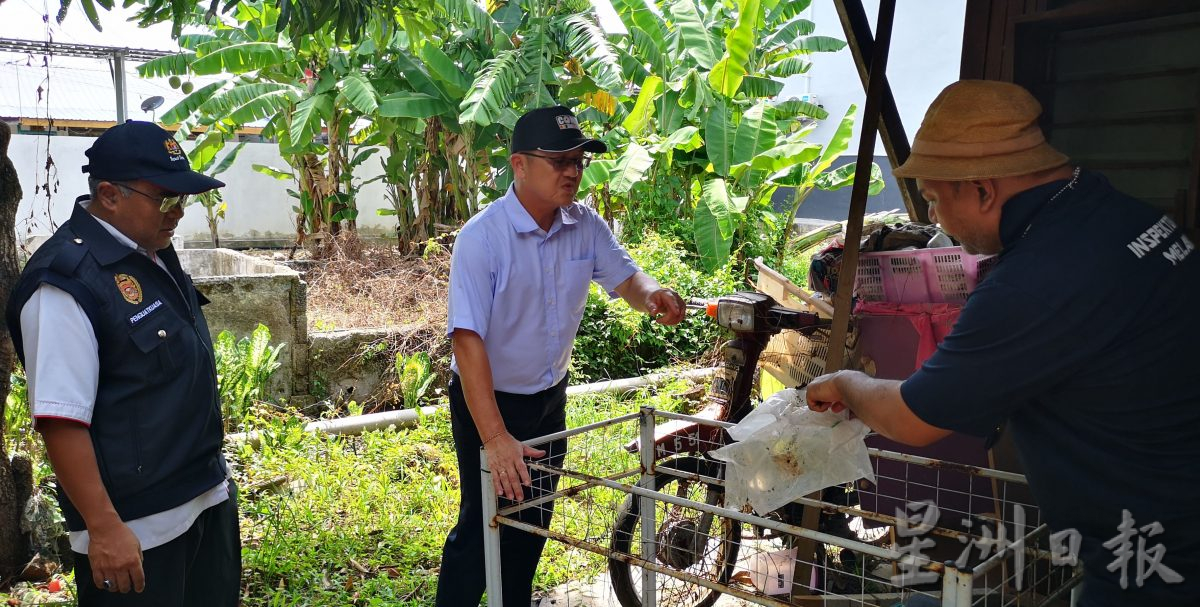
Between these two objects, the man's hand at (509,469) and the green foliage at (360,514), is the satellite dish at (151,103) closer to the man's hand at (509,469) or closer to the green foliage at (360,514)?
the green foliage at (360,514)

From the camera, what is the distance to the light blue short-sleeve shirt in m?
2.74

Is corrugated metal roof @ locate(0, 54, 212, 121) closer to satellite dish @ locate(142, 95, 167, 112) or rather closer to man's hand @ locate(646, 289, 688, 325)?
satellite dish @ locate(142, 95, 167, 112)

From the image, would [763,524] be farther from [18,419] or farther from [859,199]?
[18,419]

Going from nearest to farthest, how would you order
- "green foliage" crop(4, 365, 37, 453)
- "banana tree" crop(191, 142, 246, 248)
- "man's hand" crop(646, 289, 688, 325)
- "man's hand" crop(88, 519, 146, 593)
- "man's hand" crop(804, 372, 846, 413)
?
1. "man's hand" crop(804, 372, 846, 413)
2. "man's hand" crop(88, 519, 146, 593)
3. "man's hand" crop(646, 289, 688, 325)
4. "green foliage" crop(4, 365, 37, 453)
5. "banana tree" crop(191, 142, 246, 248)

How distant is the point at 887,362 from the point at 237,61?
6.95 metres

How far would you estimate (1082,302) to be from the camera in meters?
1.56

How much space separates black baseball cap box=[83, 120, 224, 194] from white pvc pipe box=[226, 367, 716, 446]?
9.47ft

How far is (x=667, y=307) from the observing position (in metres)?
3.04

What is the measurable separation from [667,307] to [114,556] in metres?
1.74

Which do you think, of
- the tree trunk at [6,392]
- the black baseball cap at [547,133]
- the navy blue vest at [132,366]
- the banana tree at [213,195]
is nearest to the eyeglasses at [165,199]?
the navy blue vest at [132,366]

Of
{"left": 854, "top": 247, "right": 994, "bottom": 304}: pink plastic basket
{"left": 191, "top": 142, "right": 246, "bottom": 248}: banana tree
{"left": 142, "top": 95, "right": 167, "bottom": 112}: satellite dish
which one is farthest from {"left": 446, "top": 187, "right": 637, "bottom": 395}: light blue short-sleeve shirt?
{"left": 142, "top": 95, "right": 167, "bottom": 112}: satellite dish

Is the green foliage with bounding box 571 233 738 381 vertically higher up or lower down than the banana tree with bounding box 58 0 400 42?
lower down

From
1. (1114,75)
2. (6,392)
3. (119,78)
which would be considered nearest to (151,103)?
(119,78)

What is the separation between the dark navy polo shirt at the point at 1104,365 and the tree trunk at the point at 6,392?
11.1 feet
